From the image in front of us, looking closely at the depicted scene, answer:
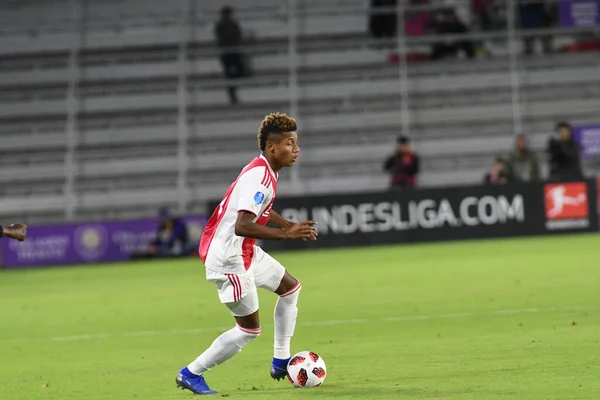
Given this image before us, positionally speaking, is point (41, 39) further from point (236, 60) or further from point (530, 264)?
point (530, 264)

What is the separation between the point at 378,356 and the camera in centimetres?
934

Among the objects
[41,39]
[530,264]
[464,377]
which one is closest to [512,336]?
[464,377]

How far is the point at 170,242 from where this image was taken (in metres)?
25.4

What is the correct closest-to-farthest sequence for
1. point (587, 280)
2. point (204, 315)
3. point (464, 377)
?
point (464, 377)
point (204, 315)
point (587, 280)

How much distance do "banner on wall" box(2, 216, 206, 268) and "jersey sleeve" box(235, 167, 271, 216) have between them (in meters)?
18.0

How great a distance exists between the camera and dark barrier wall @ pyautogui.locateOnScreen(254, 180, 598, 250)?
79.8 feet

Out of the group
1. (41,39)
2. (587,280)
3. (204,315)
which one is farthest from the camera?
(41,39)

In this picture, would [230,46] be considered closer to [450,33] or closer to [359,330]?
[450,33]

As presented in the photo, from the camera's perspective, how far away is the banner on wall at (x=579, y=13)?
29.1 metres

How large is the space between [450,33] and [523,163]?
6033mm

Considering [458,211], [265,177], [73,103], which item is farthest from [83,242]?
[265,177]

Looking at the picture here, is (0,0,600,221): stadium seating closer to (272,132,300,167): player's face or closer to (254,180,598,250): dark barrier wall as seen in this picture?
(254,180,598,250): dark barrier wall

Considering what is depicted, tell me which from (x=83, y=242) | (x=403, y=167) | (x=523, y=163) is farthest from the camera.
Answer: (x=83, y=242)

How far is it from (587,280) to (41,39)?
2054cm
